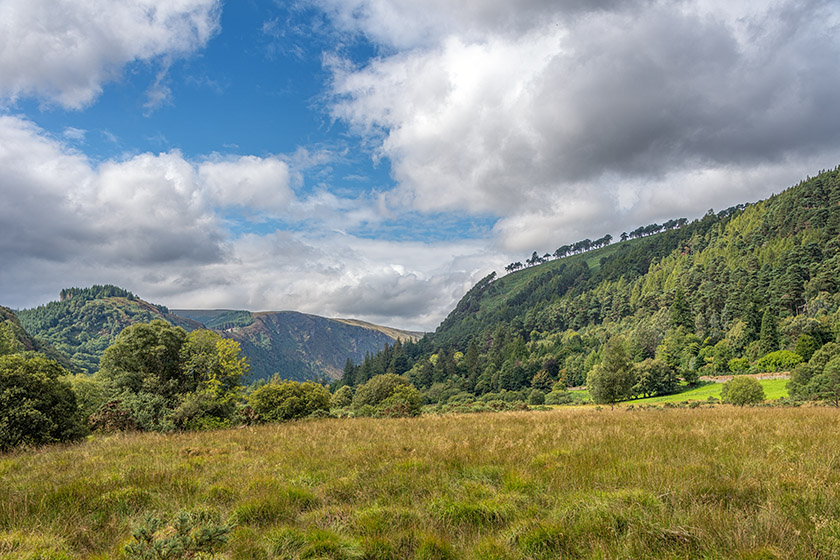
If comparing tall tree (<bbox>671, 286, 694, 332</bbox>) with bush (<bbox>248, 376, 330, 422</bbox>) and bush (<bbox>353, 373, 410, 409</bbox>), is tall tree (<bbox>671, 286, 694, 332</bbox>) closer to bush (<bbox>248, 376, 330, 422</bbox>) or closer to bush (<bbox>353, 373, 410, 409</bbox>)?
bush (<bbox>353, 373, 410, 409</bbox>)

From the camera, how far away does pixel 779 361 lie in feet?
268

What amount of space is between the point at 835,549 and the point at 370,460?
23.9 feet

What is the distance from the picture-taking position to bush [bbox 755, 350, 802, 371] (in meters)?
78.1

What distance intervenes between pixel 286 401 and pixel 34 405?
13.7 meters

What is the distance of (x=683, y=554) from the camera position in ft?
13.0

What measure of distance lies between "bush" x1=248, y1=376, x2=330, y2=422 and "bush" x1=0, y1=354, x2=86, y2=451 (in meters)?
10.8

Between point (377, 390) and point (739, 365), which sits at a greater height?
point (377, 390)

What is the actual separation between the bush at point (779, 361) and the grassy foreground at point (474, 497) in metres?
93.3

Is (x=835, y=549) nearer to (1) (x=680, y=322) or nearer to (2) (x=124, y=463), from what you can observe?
(2) (x=124, y=463)

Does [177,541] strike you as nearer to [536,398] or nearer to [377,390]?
[377,390]

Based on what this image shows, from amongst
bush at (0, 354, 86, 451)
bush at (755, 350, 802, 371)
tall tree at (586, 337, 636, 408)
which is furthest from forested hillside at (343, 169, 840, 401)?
bush at (0, 354, 86, 451)

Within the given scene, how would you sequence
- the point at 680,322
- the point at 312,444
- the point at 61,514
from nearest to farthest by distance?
1. the point at 61,514
2. the point at 312,444
3. the point at 680,322

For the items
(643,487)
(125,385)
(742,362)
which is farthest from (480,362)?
(643,487)

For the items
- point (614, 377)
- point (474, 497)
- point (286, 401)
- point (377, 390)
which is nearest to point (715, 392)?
point (614, 377)
